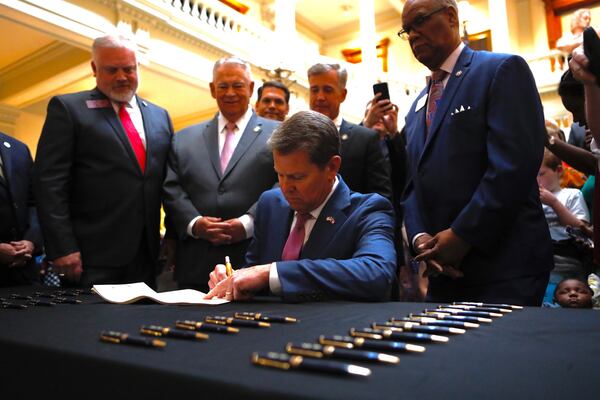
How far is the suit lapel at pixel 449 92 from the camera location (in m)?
2.04

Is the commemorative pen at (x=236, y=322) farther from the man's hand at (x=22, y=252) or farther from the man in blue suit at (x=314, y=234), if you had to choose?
the man's hand at (x=22, y=252)

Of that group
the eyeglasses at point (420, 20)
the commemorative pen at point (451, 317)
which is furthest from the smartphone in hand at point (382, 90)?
the commemorative pen at point (451, 317)

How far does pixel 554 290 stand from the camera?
3.39m

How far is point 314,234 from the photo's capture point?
186cm

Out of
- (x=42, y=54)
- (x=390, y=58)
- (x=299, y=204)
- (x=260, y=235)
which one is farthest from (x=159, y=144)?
(x=390, y=58)

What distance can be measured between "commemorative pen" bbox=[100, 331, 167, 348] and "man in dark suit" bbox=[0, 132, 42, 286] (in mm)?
1952

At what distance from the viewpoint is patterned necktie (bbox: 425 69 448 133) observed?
2174mm

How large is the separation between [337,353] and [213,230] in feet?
5.49

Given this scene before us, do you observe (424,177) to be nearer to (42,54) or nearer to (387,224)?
(387,224)

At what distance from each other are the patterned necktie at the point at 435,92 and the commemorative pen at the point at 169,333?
1.48 m

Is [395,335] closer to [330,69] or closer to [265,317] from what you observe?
[265,317]

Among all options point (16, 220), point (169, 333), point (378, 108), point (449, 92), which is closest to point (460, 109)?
point (449, 92)

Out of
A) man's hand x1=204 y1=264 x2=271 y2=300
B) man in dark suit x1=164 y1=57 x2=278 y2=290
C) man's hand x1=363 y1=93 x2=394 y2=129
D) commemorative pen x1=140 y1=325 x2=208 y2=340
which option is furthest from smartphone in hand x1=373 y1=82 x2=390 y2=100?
commemorative pen x1=140 y1=325 x2=208 y2=340

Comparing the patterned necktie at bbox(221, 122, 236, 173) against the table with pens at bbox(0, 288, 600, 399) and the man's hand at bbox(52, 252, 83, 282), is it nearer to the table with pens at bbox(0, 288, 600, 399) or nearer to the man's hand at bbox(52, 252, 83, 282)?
the man's hand at bbox(52, 252, 83, 282)
